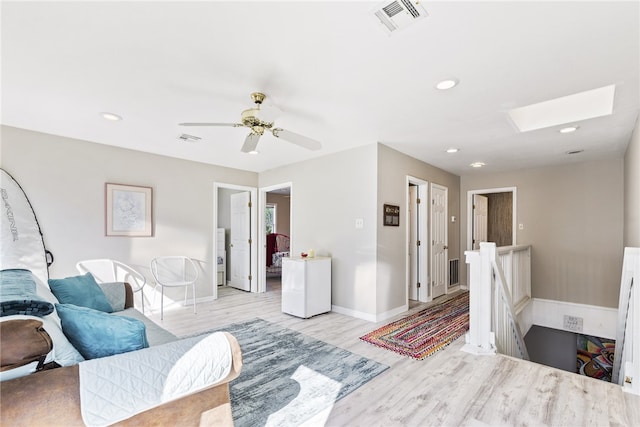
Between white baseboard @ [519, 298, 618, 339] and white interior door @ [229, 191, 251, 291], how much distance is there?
4.85 meters

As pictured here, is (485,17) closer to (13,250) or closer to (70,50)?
(70,50)

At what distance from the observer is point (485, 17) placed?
1.65 metres

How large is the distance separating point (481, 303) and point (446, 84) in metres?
2.08

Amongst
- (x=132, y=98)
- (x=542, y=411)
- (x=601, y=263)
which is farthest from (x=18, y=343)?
(x=601, y=263)

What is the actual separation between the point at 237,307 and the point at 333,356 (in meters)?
2.30

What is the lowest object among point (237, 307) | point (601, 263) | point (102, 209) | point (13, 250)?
point (237, 307)

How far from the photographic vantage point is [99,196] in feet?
13.1

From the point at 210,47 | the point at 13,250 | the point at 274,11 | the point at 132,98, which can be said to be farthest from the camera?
the point at 13,250

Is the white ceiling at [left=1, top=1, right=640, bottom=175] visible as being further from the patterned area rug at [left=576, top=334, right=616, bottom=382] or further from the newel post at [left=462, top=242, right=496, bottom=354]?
the patterned area rug at [left=576, top=334, right=616, bottom=382]

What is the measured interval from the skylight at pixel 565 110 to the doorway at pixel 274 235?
3396mm

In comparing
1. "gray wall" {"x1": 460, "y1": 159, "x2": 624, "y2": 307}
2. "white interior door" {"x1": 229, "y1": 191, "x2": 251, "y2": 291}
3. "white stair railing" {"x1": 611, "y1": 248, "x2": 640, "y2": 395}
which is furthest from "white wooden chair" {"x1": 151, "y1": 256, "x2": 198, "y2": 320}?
"gray wall" {"x1": 460, "y1": 159, "x2": 624, "y2": 307}

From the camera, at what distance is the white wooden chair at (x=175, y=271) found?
14.5 ft

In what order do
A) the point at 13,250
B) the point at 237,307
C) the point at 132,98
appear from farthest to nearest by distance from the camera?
1. the point at 237,307
2. the point at 13,250
3. the point at 132,98

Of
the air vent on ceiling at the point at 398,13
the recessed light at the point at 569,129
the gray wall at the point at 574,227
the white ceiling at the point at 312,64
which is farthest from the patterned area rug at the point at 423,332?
the air vent on ceiling at the point at 398,13
